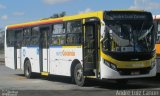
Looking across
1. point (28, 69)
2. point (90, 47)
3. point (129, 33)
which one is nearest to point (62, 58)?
point (90, 47)

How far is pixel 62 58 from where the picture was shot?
20562mm

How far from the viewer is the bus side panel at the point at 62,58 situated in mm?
19219

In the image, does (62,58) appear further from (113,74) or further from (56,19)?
(113,74)

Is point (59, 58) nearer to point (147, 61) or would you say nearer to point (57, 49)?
point (57, 49)

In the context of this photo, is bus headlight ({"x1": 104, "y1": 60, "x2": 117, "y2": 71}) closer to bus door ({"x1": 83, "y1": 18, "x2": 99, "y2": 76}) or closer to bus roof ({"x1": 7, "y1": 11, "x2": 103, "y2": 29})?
bus door ({"x1": 83, "y1": 18, "x2": 99, "y2": 76})

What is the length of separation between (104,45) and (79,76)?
7.41 ft

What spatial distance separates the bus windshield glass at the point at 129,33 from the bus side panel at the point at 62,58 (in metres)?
1.90

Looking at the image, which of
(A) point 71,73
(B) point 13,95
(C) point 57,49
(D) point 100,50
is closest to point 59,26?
(C) point 57,49

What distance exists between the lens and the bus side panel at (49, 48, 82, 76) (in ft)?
63.1

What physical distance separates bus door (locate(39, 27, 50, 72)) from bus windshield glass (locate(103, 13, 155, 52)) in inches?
212

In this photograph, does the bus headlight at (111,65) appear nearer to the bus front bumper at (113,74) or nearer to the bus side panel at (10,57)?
the bus front bumper at (113,74)

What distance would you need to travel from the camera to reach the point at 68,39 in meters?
19.9

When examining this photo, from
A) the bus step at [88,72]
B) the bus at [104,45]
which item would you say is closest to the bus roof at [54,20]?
the bus at [104,45]

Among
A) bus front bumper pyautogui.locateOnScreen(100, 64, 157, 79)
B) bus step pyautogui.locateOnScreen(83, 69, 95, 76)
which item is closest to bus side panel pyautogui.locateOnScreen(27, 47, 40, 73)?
bus step pyautogui.locateOnScreen(83, 69, 95, 76)
